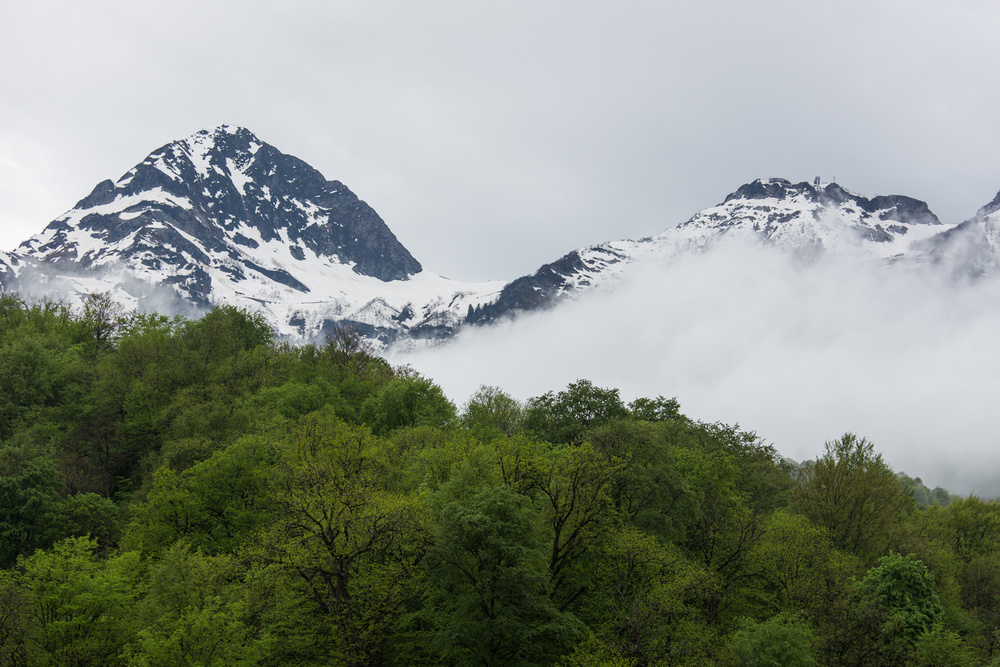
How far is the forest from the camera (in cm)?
3102

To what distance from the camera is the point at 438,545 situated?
31.6 m

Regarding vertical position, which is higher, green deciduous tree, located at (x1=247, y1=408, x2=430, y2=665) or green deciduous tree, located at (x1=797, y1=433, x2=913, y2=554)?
green deciduous tree, located at (x1=797, y1=433, x2=913, y2=554)

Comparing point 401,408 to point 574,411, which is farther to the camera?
point 401,408

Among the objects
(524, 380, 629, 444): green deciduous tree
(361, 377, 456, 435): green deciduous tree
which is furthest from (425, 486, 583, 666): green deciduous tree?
(361, 377, 456, 435): green deciduous tree

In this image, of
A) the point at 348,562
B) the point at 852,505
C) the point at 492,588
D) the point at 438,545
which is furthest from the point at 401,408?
the point at 852,505

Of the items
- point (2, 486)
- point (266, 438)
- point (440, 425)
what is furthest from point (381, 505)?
point (440, 425)

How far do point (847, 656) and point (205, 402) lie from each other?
216 feet

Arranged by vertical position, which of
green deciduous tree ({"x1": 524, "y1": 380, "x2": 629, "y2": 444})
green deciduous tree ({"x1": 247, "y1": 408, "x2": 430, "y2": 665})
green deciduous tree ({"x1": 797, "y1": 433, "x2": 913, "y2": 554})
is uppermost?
green deciduous tree ({"x1": 524, "y1": 380, "x2": 629, "y2": 444})

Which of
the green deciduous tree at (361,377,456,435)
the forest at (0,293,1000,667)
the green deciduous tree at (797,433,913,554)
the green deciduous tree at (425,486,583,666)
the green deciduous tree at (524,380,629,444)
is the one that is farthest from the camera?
the green deciduous tree at (361,377,456,435)

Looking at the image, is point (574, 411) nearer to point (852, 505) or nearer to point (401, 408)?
point (401, 408)

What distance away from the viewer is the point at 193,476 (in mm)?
46531

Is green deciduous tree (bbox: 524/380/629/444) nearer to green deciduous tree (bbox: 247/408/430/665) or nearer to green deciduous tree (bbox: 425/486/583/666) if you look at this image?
green deciduous tree (bbox: 425/486/583/666)

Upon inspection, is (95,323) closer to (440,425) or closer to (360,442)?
(440,425)

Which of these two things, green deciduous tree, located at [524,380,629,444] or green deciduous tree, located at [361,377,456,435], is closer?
green deciduous tree, located at [524,380,629,444]
